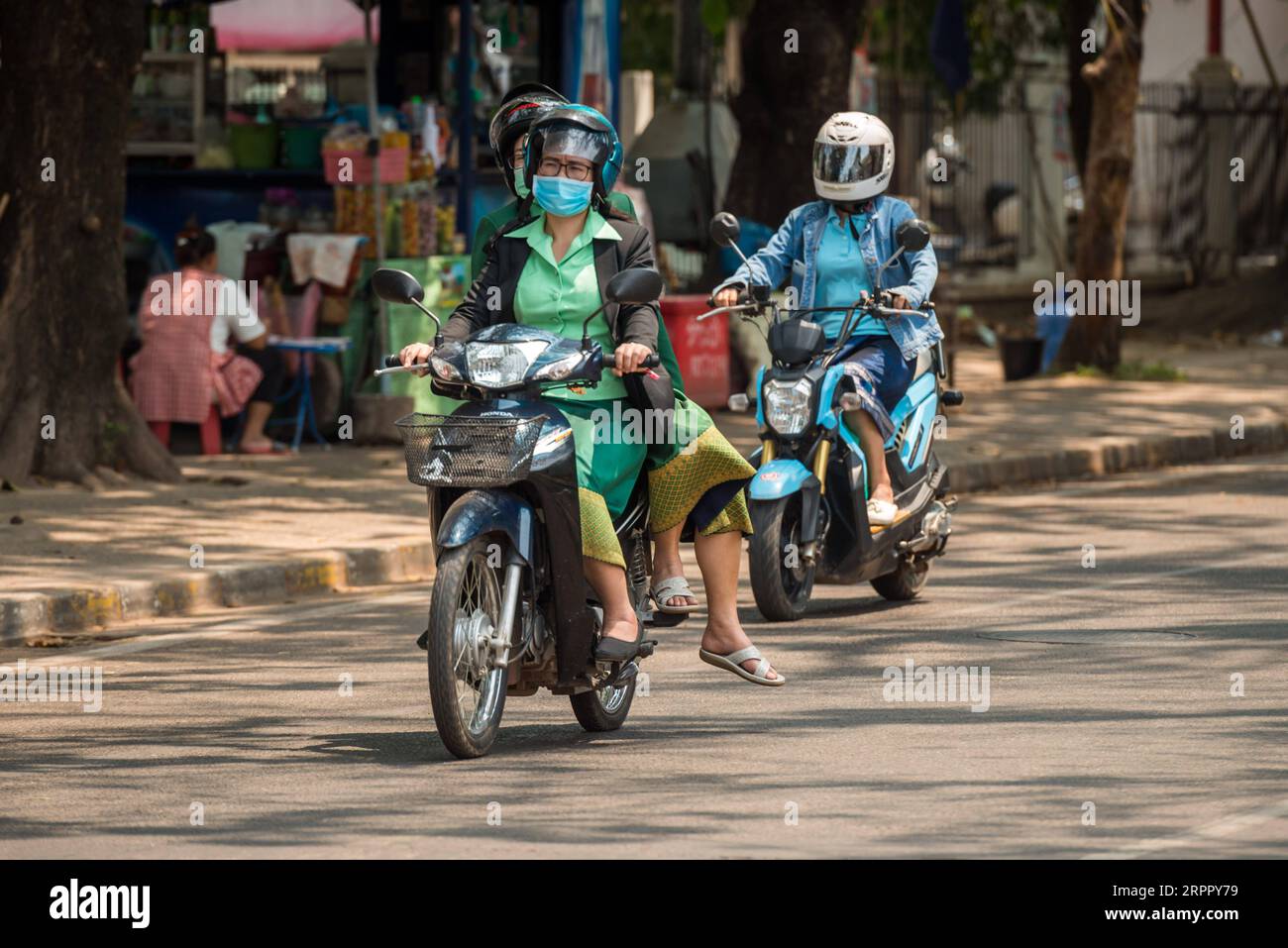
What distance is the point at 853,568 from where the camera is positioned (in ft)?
33.2

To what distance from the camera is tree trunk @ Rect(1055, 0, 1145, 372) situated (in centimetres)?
1966

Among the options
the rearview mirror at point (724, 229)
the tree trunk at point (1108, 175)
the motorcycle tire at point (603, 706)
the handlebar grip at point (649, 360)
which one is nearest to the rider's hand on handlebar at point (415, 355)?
the handlebar grip at point (649, 360)

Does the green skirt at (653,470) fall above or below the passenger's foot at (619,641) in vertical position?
above

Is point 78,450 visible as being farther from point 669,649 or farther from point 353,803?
point 353,803

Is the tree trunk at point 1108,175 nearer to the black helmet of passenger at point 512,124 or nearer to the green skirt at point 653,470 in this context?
the black helmet of passenger at point 512,124

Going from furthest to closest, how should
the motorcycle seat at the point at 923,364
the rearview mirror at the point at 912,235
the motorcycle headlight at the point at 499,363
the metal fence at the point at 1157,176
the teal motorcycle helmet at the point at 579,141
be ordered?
1. the metal fence at the point at 1157,176
2. the motorcycle seat at the point at 923,364
3. the rearview mirror at the point at 912,235
4. the teal motorcycle helmet at the point at 579,141
5. the motorcycle headlight at the point at 499,363

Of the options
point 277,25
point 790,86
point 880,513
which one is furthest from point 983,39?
point 880,513

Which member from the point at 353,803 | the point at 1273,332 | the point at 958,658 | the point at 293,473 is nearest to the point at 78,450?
the point at 293,473

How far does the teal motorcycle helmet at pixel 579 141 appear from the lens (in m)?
7.37

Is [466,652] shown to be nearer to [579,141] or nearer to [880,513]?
[579,141]

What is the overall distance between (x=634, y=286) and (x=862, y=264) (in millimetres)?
3448

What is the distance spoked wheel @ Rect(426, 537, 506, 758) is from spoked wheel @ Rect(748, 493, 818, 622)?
272 centimetres

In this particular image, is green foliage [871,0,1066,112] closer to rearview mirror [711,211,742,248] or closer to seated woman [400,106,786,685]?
rearview mirror [711,211,742,248]

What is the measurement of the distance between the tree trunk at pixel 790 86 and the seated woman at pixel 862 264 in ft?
26.2
